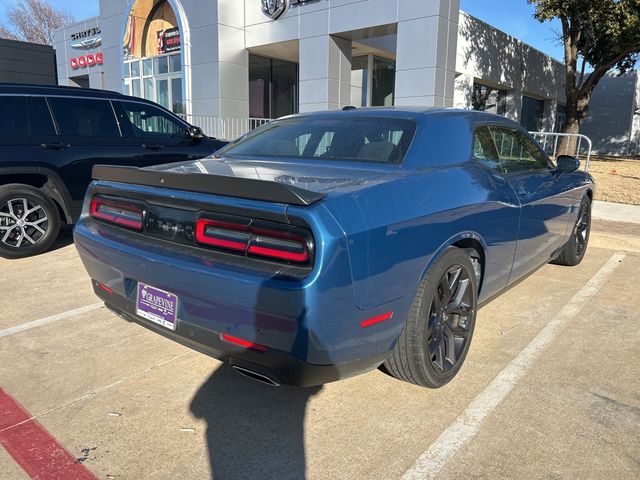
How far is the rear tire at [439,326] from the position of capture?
259 cm

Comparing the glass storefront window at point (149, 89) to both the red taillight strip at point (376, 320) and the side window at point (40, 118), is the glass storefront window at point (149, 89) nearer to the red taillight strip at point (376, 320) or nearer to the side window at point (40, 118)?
the side window at point (40, 118)

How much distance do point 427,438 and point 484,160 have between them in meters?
1.88

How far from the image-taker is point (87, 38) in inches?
979

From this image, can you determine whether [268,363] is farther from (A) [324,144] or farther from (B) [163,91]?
(B) [163,91]

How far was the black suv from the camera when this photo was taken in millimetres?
5488

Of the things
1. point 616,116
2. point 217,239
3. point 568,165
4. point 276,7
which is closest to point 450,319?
point 217,239

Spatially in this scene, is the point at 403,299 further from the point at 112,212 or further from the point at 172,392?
the point at 112,212

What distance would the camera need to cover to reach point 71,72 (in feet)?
87.8

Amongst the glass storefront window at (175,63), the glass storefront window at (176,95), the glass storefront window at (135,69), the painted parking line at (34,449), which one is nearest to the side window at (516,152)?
the painted parking line at (34,449)

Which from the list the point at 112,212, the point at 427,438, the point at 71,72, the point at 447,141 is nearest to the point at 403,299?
the point at 427,438

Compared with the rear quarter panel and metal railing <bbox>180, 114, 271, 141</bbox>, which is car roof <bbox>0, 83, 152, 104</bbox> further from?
metal railing <bbox>180, 114, 271, 141</bbox>

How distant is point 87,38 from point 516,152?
86.0 ft

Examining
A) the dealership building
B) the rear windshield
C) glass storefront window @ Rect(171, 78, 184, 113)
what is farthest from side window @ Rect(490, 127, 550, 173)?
glass storefront window @ Rect(171, 78, 184, 113)

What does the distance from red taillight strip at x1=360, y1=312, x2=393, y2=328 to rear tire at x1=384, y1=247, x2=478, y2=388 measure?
234 mm
